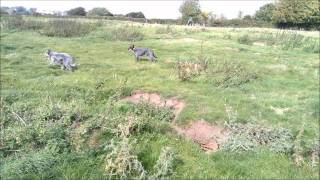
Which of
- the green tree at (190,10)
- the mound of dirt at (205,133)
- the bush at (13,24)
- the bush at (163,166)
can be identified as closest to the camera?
the bush at (163,166)

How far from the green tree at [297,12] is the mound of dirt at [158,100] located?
5506 cm

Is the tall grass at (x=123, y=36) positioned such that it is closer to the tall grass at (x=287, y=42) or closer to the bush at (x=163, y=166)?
the tall grass at (x=287, y=42)

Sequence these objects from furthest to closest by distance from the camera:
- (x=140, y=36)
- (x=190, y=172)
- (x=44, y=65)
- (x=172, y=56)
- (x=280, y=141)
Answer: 1. (x=140, y=36)
2. (x=172, y=56)
3. (x=44, y=65)
4. (x=280, y=141)
5. (x=190, y=172)

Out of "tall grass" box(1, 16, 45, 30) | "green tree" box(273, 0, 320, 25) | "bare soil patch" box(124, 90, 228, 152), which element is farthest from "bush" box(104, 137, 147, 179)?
"green tree" box(273, 0, 320, 25)

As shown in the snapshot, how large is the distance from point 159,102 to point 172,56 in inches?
394

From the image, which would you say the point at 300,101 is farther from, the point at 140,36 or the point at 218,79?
the point at 140,36

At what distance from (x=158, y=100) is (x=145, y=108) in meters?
1.94

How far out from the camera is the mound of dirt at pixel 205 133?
11016mm

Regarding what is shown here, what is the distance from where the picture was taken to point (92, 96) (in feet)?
48.2

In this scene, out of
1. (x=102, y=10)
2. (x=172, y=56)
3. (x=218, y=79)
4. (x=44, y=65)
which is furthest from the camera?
(x=102, y=10)

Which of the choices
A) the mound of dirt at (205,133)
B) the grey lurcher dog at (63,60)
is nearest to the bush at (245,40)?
the grey lurcher dog at (63,60)

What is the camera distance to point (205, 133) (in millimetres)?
11922

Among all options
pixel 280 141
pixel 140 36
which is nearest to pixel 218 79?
pixel 280 141

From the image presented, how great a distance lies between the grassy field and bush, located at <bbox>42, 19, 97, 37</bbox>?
27.1 feet
